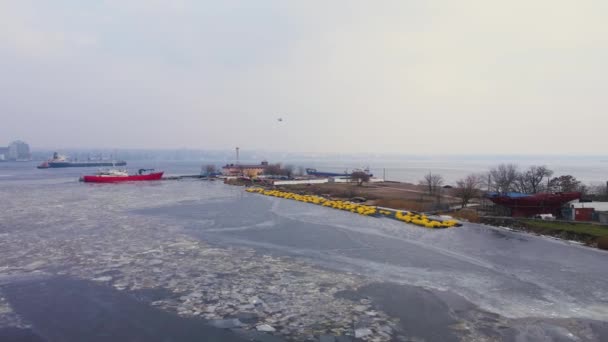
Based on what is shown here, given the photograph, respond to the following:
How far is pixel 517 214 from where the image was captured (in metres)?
18.5

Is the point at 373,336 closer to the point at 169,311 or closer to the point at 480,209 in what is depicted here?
the point at 169,311

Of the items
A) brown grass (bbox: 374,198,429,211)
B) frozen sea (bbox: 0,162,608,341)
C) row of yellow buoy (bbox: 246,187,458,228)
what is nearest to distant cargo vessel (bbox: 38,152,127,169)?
row of yellow buoy (bbox: 246,187,458,228)

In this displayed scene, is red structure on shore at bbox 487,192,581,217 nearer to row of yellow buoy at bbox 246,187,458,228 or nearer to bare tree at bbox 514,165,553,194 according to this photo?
row of yellow buoy at bbox 246,187,458,228

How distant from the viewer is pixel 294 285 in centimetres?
852

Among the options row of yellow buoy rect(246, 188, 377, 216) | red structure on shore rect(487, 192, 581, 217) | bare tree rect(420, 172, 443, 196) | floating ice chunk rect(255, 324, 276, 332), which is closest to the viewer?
floating ice chunk rect(255, 324, 276, 332)

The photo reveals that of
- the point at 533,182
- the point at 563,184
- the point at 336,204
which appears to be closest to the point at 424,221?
the point at 336,204

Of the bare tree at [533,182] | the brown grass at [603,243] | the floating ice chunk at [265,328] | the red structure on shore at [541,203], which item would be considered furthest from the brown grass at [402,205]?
the floating ice chunk at [265,328]

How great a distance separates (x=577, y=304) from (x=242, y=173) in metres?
51.2

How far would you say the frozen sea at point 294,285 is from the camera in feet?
20.8

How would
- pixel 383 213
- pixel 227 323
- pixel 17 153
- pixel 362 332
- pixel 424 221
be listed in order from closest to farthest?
pixel 362 332 < pixel 227 323 < pixel 424 221 < pixel 383 213 < pixel 17 153

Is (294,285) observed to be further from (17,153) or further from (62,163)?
(17,153)

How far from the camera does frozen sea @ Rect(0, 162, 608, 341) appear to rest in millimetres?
6348

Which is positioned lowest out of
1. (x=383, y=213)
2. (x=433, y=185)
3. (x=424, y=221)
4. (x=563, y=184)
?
(x=383, y=213)

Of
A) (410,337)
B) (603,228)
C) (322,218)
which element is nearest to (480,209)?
(603,228)
